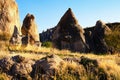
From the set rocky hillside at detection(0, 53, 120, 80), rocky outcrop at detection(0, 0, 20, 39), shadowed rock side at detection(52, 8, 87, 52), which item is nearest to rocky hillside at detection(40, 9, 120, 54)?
shadowed rock side at detection(52, 8, 87, 52)

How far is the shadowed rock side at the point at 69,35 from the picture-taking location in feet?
138

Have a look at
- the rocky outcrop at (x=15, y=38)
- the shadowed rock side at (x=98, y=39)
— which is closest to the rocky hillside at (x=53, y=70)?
the rocky outcrop at (x=15, y=38)

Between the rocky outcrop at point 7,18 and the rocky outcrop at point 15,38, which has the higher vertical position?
the rocky outcrop at point 7,18

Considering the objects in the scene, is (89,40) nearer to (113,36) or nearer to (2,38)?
(113,36)

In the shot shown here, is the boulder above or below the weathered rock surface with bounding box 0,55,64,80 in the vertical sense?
above

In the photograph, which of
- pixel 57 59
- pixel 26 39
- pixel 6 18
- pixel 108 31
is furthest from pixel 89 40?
pixel 57 59

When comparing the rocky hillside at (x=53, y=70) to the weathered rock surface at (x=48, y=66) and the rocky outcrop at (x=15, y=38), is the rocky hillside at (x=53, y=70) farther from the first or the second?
the rocky outcrop at (x=15, y=38)

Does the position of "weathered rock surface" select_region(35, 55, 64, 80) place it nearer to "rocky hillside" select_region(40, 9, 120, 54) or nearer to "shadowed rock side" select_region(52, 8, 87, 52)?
"shadowed rock side" select_region(52, 8, 87, 52)

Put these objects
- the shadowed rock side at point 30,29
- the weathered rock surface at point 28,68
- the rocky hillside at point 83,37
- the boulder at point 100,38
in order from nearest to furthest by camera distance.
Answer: the weathered rock surface at point 28,68 < the shadowed rock side at point 30,29 < the rocky hillside at point 83,37 < the boulder at point 100,38

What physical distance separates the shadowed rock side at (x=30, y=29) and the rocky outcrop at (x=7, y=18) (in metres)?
4.05

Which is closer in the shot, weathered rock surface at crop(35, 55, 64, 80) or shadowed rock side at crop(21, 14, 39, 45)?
weathered rock surface at crop(35, 55, 64, 80)

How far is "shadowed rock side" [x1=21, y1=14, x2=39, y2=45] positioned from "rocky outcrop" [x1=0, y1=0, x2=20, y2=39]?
4.05m

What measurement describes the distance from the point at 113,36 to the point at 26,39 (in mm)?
11171

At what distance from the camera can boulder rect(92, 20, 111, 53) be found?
143 feet
